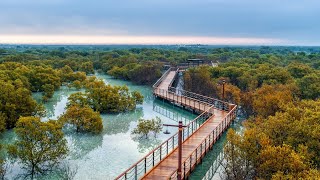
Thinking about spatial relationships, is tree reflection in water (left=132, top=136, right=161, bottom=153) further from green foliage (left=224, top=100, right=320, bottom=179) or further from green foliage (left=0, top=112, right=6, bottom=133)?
green foliage (left=0, top=112, right=6, bottom=133)

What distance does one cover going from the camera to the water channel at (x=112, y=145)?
1816cm

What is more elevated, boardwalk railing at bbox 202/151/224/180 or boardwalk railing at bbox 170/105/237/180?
boardwalk railing at bbox 170/105/237/180

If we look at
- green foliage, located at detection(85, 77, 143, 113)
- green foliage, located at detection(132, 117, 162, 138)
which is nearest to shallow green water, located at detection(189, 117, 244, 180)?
green foliage, located at detection(132, 117, 162, 138)

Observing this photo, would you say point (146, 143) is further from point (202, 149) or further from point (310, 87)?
point (310, 87)

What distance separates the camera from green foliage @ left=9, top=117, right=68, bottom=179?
17.5 metres

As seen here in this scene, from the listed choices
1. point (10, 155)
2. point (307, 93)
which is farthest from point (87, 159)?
point (307, 93)

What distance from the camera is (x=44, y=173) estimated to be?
1758 cm

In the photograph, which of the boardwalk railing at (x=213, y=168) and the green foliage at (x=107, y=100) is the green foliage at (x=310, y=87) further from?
the green foliage at (x=107, y=100)

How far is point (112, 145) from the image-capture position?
2267cm

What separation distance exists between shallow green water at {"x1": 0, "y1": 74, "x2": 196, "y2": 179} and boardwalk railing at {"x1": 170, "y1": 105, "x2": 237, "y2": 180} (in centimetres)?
366

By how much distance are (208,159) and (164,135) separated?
18.2 feet

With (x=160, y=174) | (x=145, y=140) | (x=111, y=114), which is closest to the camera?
(x=160, y=174)

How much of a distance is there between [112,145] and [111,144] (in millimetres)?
241

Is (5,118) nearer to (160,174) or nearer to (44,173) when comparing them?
(44,173)
